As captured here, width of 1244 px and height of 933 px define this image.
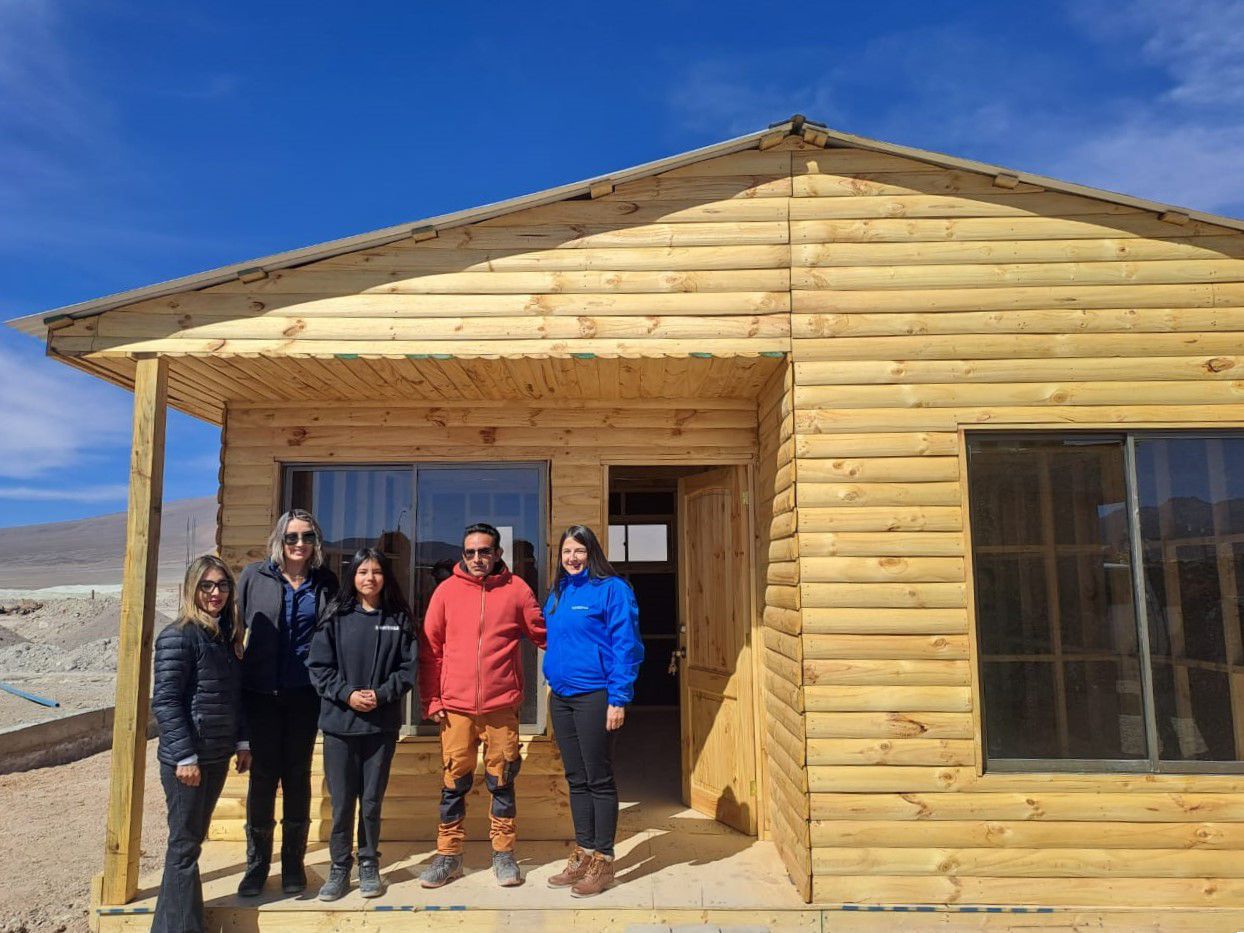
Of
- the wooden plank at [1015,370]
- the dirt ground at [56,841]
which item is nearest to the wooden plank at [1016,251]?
the wooden plank at [1015,370]

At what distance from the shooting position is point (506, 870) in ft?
13.0

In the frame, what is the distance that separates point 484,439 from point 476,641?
1.43 m

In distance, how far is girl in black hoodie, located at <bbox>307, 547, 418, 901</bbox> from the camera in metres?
3.76

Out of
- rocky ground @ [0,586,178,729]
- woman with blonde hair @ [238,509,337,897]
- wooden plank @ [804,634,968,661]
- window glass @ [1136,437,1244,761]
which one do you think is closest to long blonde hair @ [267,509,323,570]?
woman with blonde hair @ [238,509,337,897]

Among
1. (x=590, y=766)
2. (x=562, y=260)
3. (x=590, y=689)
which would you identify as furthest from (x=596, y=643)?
(x=562, y=260)

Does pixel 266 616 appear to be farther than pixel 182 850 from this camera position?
Yes

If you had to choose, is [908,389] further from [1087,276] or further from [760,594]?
[760,594]

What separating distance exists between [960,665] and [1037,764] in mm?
568

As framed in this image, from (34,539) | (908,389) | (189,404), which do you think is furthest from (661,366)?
(34,539)

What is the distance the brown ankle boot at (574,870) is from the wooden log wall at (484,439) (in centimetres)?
182

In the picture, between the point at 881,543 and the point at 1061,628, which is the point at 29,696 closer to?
the point at 881,543

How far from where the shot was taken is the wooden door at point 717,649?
4887 mm

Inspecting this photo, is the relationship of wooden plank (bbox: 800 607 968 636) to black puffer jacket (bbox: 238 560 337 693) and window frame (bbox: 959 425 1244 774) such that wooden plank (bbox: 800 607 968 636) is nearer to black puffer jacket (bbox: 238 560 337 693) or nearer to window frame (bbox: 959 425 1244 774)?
window frame (bbox: 959 425 1244 774)

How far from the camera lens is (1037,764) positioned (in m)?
3.76
